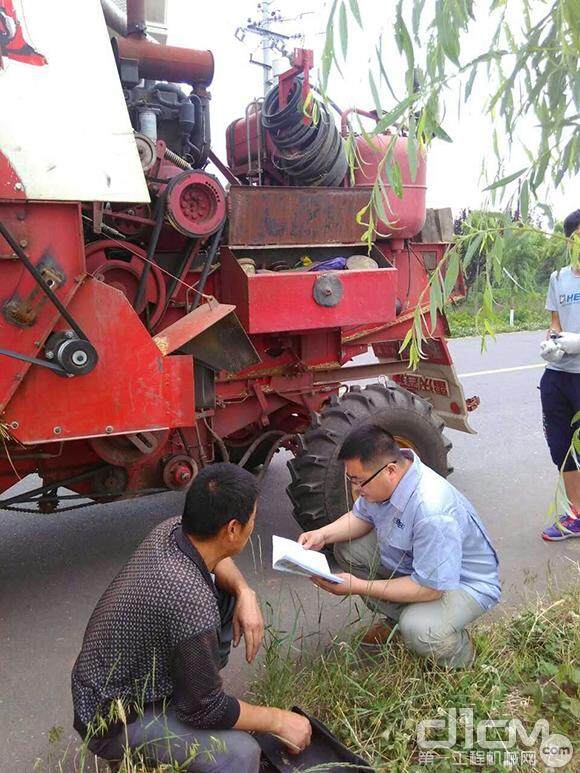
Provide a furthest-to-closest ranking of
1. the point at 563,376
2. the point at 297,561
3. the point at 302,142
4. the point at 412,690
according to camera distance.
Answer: the point at 563,376 < the point at 302,142 < the point at 412,690 < the point at 297,561

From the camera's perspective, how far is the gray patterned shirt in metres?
1.81

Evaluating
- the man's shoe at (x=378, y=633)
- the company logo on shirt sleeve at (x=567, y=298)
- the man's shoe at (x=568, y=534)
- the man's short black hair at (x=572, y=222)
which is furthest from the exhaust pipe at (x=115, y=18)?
the man's shoe at (x=568, y=534)

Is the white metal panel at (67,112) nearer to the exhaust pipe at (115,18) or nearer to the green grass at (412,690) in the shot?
the exhaust pipe at (115,18)

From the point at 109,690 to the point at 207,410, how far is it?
1679mm

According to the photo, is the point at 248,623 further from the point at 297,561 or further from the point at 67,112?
the point at 67,112

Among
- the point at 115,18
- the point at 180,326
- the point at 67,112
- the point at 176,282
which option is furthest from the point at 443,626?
the point at 115,18

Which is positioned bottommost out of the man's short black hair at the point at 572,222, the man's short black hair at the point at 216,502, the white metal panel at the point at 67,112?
the man's short black hair at the point at 216,502

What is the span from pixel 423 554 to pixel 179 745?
3.25ft

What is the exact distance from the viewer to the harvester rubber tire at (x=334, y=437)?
349cm

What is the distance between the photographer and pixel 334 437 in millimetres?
3492

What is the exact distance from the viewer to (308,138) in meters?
3.57

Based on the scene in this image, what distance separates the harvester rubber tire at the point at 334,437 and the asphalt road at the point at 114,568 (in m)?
0.37

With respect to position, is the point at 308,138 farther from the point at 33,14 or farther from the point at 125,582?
the point at 125,582

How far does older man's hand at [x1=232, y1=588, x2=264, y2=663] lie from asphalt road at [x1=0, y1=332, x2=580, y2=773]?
25cm
